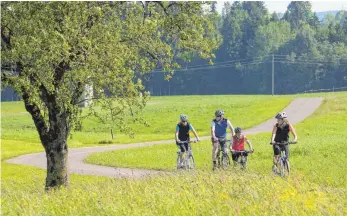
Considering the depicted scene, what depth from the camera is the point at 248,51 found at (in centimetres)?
18162

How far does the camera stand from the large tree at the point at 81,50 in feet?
57.7

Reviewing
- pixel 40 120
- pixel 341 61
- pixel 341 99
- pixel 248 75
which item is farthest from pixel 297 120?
pixel 248 75

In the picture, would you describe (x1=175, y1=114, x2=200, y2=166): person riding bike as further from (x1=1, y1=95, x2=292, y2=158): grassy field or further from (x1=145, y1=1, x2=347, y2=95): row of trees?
(x1=145, y1=1, x2=347, y2=95): row of trees

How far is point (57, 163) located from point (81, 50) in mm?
4588

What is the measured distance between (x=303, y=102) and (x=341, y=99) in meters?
5.67

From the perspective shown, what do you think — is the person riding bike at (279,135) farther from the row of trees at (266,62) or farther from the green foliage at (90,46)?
the row of trees at (266,62)

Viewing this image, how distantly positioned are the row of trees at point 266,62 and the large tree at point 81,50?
130m

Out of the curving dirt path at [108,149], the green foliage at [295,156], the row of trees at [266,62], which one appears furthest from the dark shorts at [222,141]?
the row of trees at [266,62]

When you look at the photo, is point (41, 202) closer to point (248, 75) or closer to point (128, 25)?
point (128, 25)

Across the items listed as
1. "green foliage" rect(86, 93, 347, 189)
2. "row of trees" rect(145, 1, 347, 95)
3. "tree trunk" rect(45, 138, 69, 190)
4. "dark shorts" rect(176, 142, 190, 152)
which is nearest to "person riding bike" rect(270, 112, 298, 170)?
"green foliage" rect(86, 93, 347, 189)

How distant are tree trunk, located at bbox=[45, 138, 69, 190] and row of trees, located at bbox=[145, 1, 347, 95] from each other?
131065 millimetres

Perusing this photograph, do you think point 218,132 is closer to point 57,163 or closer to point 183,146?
point 183,146

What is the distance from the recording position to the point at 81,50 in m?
18.1

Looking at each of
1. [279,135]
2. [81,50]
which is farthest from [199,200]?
[279,135]
